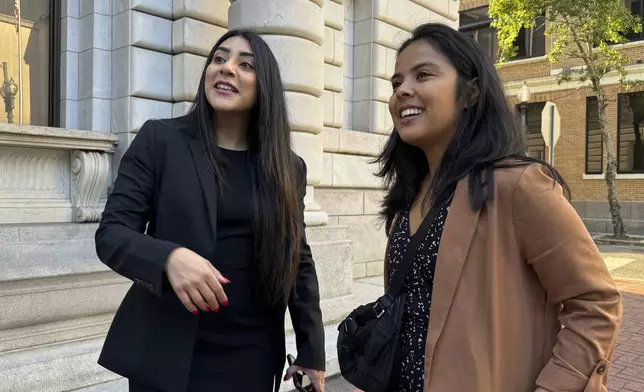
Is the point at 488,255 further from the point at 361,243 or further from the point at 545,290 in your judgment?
the point at 361,243

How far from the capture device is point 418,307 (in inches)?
64.6

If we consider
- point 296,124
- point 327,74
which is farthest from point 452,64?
point 327,74

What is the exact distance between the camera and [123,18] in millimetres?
5199

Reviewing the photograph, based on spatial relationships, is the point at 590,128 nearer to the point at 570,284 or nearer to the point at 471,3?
the point at 471,3

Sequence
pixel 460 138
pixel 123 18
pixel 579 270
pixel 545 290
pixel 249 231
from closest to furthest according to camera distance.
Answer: pixel 579 270 < pixel 545 290 < pixel 460 138 < pixel 249 231 < pixel 123 18

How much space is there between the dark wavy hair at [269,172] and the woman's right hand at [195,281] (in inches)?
16.8

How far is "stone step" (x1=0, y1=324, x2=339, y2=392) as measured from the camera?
360 centimetres

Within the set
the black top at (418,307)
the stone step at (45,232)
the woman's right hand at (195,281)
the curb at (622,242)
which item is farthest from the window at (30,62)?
the curb at (622,242)

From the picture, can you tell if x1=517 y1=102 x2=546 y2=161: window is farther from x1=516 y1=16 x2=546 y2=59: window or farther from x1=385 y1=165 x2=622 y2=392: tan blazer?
x1=385 y1=165 x2=622 y2=392: tan blazer

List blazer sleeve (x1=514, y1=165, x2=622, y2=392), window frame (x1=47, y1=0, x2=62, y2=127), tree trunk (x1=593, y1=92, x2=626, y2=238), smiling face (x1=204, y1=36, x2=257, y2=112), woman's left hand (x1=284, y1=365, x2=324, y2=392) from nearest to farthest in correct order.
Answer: blazer sleeve (x1=514, y1=165, x2=622, y2=392), smiling face (x1=204, y1=36, x2=257, y2=112), woman's left hand (x1=284, y1=365, x2=324, y2=392), window frame (x1=47, y1=0, x2=62, y2=127), tree trunk (x1=593, y1=92, x2=626, y2=238)

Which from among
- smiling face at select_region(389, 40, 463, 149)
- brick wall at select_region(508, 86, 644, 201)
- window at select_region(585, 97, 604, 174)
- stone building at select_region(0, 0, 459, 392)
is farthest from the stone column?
window at select_region(585, 97, 604, 174)

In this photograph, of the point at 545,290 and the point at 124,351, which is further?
the point at 124,351

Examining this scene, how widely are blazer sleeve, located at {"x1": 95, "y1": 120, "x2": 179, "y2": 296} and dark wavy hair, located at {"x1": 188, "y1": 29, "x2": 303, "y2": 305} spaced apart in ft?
0.71

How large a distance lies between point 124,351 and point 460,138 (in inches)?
51.8
